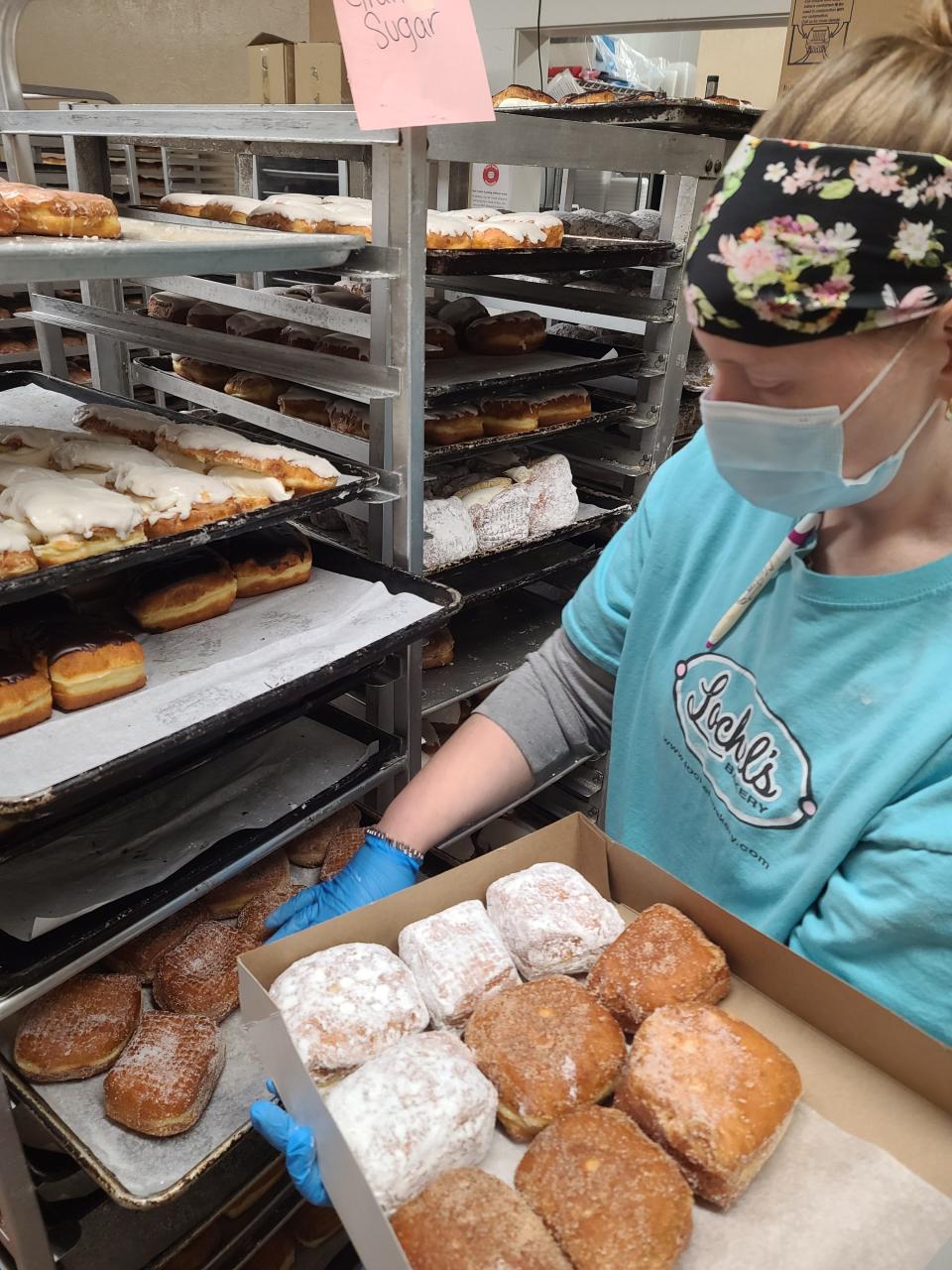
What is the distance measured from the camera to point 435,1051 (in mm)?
961

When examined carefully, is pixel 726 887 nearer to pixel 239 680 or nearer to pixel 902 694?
pixel 902 694

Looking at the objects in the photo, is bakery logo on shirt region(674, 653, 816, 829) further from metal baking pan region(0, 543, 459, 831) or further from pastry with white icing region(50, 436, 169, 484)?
pastry with white icing region(50, 436, 169, 484)

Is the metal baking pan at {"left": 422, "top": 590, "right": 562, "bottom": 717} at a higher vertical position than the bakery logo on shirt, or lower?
lower

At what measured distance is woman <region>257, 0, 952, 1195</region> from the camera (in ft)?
2.75

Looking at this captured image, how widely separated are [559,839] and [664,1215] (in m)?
0.49

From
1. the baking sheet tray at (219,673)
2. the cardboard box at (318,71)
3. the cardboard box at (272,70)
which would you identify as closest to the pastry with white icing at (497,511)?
the baking sheet tray at (219,673)

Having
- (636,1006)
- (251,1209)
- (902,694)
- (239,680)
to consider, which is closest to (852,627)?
(902,694)

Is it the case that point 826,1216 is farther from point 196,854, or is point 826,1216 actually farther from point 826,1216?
point 196,854

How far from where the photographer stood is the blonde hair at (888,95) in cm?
81

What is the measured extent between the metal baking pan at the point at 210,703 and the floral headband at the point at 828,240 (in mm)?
797

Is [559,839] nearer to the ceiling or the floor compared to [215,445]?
nearer to the floor

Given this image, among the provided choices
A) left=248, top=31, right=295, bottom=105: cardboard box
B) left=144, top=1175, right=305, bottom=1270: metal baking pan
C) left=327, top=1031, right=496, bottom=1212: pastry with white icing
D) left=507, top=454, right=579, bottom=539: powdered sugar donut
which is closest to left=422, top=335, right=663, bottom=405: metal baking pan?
left=507, top=454, right=579, bottom=539: powdered sugar donut

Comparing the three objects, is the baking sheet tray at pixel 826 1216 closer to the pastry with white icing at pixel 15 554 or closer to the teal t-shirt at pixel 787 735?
the teal t-shirt at pixel 787 735

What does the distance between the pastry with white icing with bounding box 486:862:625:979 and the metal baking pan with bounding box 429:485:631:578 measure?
950 mm
